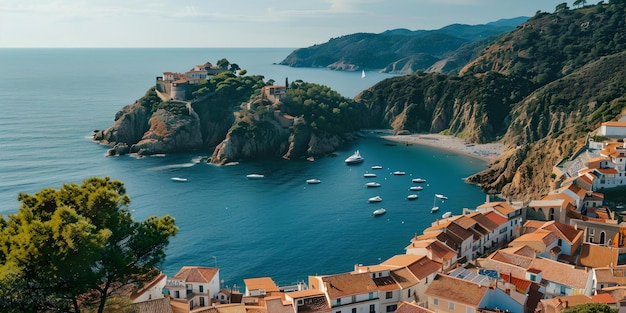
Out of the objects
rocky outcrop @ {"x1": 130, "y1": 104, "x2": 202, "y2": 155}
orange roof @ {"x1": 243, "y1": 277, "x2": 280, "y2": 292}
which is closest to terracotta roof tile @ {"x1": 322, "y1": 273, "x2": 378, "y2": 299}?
orange roof @ {"x1": 243, "y1": 277, "x2": 280, "y2": 292}

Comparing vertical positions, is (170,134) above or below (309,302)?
below

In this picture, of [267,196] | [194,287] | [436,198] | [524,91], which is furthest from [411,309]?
[524,91]

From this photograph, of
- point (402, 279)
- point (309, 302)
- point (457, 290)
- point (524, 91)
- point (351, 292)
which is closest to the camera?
point (457, 290)

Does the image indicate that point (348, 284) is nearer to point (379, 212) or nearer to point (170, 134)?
point (379, 212)

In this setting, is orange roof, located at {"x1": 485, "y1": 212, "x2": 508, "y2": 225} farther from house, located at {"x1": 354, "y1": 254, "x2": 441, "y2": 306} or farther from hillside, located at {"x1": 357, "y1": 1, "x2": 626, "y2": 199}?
hillside, located at {"x1": 357, "y1": 1, "x2": 626, "y2": 199}

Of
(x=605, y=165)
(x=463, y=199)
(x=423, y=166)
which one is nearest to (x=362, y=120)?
(x=423, y=166)

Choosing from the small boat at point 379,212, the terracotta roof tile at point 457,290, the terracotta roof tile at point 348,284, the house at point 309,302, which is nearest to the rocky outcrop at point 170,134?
the small boat at point 379,212

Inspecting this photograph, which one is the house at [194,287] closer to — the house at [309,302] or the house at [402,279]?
the house at [309,302]
